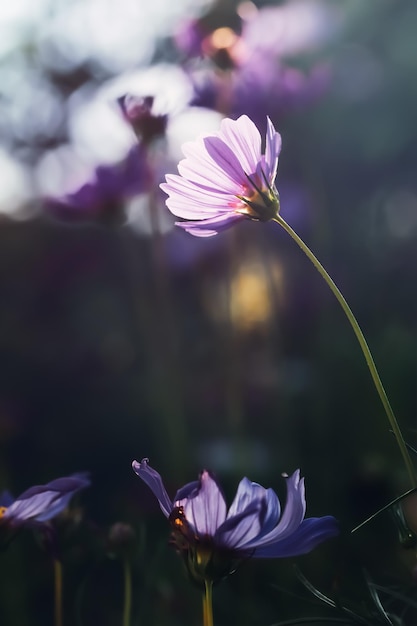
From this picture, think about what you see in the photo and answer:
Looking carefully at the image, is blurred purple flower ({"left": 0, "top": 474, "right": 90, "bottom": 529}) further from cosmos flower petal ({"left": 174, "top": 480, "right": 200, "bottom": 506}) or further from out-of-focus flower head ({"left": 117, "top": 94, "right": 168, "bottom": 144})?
out-of-focus flower head ({"left": 117, "top": 94, "right": 168, "bottom": 144})

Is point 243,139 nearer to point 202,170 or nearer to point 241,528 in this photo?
point 202,170

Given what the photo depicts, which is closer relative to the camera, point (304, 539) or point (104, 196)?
point (304, 539)

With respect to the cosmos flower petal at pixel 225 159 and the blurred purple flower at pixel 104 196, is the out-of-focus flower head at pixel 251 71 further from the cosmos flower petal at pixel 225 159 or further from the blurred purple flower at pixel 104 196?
the cosmos flower petal at pixel 225 159

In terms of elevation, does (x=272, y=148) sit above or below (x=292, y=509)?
above

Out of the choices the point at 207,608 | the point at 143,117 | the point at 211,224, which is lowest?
the point at 207,608

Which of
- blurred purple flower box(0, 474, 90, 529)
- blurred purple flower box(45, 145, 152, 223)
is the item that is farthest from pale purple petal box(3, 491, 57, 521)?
blurred purple flower box(45, 145, 152, 223)

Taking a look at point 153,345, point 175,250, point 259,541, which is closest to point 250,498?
point 259,541

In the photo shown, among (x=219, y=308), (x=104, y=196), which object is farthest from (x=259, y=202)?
(x=219, y=308)
